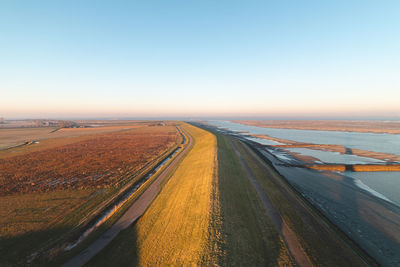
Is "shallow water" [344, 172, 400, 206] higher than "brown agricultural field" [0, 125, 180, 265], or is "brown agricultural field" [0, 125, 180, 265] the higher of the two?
"brown agricultural field" [0, 125, 180, 265]

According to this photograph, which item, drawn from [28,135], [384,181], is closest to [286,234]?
[384,181]

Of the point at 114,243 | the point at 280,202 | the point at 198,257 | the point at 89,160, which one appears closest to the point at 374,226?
the point at 280,202

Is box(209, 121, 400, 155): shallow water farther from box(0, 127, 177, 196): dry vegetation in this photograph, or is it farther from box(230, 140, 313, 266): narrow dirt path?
box(0, 127, 177, 196): dry vegetation

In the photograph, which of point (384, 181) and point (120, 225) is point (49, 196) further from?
point (384, 181)

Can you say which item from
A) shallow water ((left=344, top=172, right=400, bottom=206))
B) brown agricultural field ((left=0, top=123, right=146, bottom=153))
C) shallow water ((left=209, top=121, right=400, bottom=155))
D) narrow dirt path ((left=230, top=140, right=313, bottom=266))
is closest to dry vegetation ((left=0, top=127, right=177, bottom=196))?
narrow dirt path ((left=230, top=140, right=313, bottom=266))

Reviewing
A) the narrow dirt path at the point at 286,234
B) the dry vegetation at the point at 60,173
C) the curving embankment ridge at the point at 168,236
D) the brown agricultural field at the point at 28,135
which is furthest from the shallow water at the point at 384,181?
the brown agricultural field at the point at 28,135

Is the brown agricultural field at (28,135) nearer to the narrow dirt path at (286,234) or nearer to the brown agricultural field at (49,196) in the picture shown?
the brown agricultural field at (49,196)

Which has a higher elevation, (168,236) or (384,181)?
(168,236)
